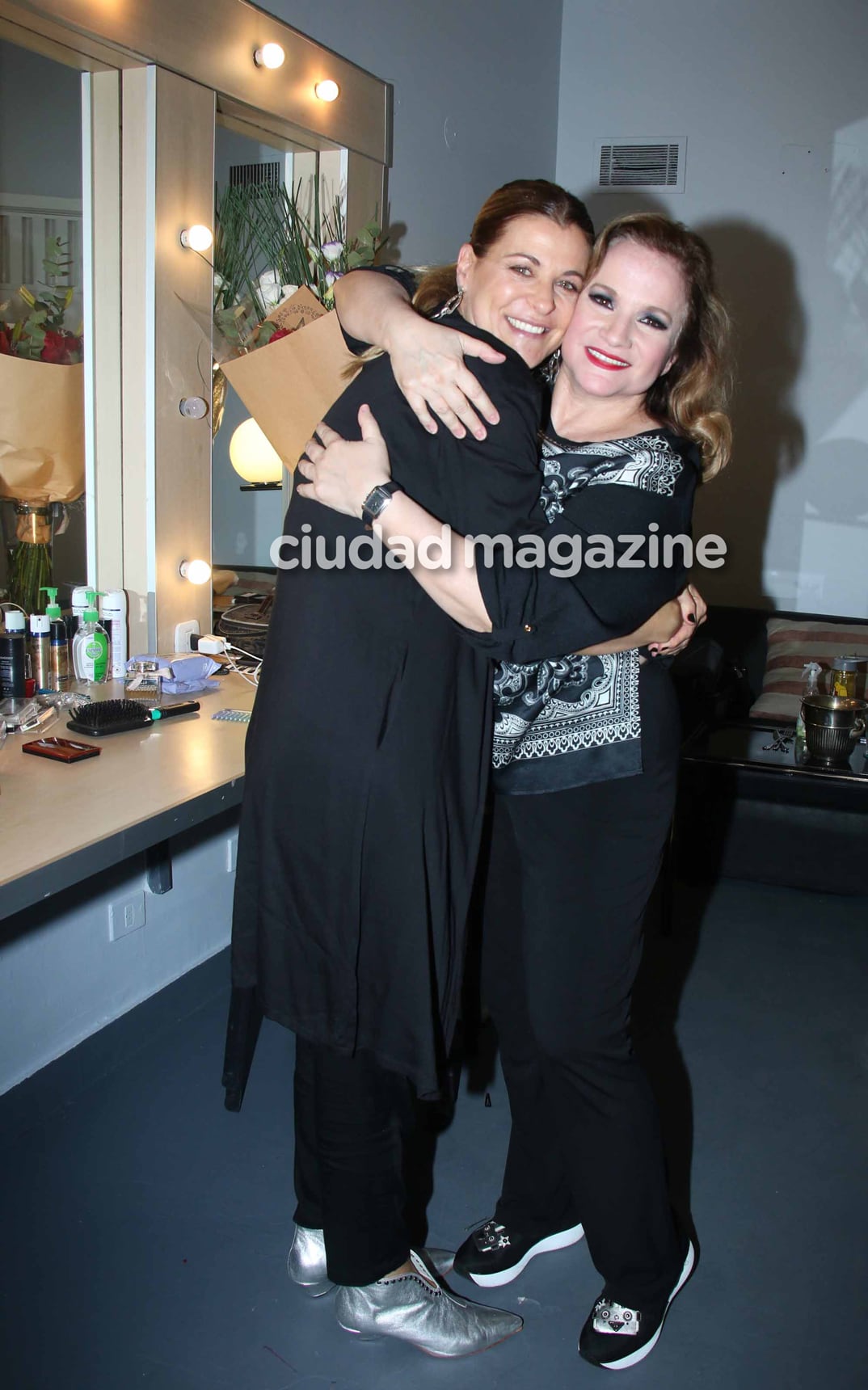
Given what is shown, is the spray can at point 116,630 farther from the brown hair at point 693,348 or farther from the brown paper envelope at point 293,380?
the brown hair at point 693,348

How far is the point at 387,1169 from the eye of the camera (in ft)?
4.78

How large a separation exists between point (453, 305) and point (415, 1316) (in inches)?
55.3

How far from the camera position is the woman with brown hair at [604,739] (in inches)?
49.5

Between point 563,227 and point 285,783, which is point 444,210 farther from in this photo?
point 285,783

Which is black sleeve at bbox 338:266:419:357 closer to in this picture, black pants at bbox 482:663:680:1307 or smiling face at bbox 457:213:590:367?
smiling face at bbox 457:213:590:367

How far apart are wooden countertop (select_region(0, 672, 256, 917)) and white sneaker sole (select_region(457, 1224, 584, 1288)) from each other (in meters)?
0.85

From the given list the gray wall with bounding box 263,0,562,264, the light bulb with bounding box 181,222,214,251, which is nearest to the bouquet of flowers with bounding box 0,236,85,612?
the light bulb with bounding box 181,222,214,251

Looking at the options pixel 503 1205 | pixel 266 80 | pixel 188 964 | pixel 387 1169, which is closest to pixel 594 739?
pixel 387 1169

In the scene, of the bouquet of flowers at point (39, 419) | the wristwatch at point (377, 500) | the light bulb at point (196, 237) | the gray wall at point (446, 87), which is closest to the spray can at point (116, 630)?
the bouquet of flowers at point (39, 419)

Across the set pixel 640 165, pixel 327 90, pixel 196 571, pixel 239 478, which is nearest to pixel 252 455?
pixel 239 478

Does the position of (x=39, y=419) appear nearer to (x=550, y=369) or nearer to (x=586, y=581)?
(x=550, y=369)

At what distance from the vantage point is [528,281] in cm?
139

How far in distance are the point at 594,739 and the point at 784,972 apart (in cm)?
175

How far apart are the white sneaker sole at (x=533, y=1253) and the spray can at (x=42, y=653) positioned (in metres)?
1.27
